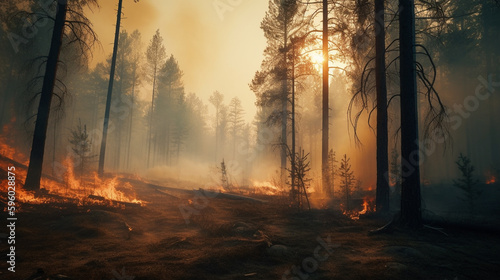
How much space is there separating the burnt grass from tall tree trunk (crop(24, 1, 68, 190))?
8.06ft

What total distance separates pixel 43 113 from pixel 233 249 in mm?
10147

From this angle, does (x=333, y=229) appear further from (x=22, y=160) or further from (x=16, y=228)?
(x=22, y=160)

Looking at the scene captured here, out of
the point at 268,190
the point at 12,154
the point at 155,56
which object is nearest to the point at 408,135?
the point at 268,190

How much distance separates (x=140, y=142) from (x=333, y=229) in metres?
65.1

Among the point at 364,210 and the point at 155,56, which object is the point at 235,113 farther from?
the point at 364,210

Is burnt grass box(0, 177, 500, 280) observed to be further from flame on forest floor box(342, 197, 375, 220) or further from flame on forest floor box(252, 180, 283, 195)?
flame on forest floor box(252, 180, 283, 195)

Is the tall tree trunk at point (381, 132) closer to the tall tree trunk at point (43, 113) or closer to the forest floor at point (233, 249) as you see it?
the forest floor at point (233, 249)

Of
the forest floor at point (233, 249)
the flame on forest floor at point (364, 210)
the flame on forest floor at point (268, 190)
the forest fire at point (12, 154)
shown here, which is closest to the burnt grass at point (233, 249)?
the forest floor at point (233, 249)

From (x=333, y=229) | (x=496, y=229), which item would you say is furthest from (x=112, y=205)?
(x=496, y=229)

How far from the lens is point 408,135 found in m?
6.16

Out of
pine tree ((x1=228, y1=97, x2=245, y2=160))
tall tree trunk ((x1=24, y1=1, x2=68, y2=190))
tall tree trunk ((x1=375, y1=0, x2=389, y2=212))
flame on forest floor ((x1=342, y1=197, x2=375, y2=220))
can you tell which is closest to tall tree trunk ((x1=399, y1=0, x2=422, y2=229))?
tall tree trunk ((x1=375, y1=0, x2=389, y2=212))

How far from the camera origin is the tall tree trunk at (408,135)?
19.8ft

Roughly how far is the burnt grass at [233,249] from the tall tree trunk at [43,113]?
2.46 meters

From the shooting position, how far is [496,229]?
18.0 feet
